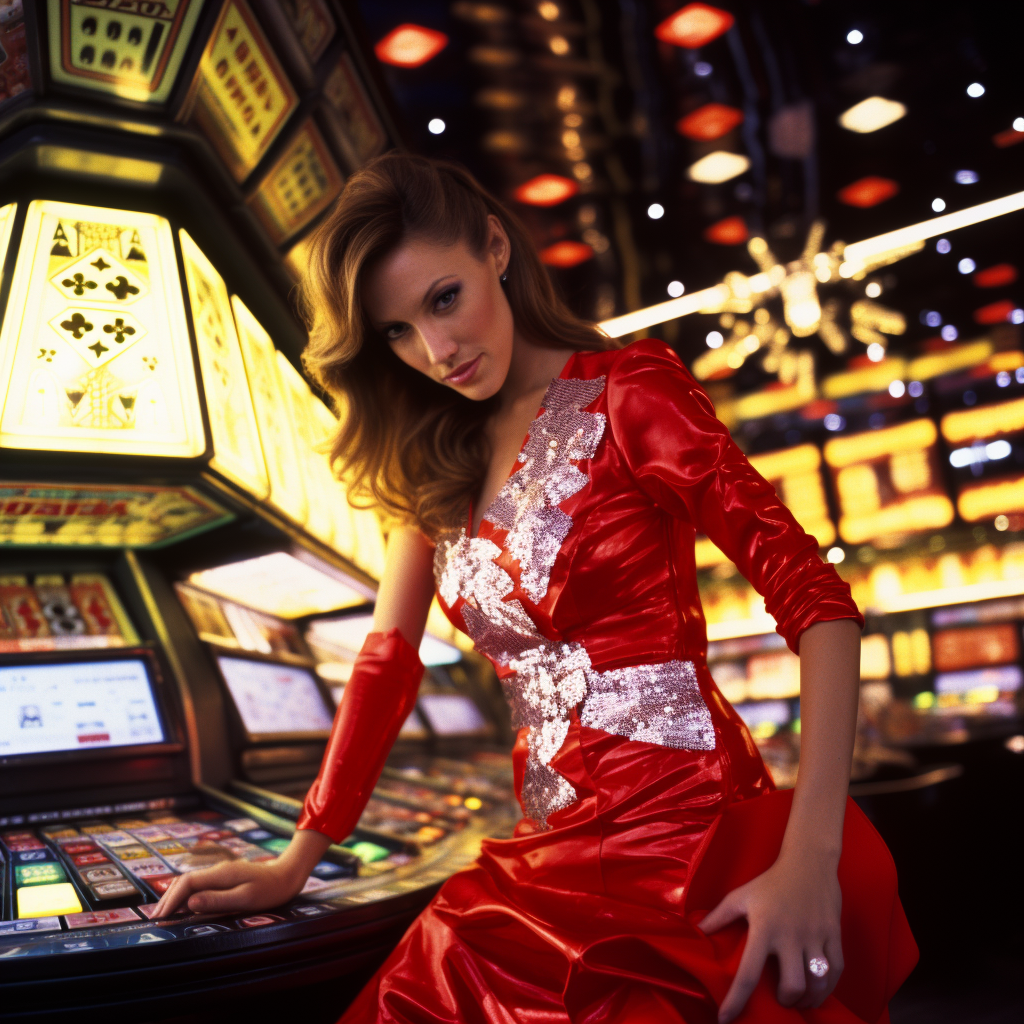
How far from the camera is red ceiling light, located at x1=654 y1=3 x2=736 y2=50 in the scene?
13.1 feet

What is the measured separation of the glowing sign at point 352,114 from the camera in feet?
6.79

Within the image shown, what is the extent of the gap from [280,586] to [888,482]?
6380mm

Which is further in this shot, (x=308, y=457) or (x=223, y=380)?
(x=308, y=457)

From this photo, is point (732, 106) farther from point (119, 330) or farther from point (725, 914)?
point (725, 914)

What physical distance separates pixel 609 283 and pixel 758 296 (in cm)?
108

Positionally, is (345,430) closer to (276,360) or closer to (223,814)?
(223,814)

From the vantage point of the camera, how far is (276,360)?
95.9 inches

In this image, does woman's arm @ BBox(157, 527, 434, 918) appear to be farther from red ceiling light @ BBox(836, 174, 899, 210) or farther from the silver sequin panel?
red ceiling light @ BBox(836, 174, 899, 210)

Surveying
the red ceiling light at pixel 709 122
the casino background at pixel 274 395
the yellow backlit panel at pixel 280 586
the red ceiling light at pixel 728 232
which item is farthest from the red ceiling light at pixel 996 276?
the yellow backlit panel at pixel 280 586

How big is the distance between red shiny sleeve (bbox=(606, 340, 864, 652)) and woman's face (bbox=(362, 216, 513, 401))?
0.19 meters

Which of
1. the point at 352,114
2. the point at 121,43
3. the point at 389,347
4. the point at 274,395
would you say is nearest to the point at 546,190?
the point at 352,114

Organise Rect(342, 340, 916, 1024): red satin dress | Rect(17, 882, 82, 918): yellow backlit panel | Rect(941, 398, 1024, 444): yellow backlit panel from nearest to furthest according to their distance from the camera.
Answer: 1. Rect(342, 340, 916, 1024): red satin dress
2. Rect(17, 882, 82, 918): yellow backlit panel
3. Rect(941, 398, 1024, 444): yellow backlit panel

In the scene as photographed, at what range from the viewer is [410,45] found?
13.5 ft

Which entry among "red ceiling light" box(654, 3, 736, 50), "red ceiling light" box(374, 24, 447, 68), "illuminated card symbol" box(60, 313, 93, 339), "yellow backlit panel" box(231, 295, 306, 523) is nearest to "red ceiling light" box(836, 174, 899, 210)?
"red ceiling light" box(654, 3, 736, 50)
